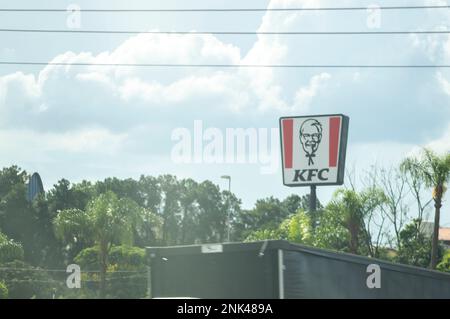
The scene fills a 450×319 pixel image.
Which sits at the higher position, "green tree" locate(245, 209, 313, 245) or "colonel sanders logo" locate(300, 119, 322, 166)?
"colonel sanders logo" locate(300, 119, 322, 166)

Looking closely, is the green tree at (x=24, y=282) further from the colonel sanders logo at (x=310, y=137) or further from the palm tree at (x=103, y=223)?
the colonel sanders logo at (x=310, y=137)

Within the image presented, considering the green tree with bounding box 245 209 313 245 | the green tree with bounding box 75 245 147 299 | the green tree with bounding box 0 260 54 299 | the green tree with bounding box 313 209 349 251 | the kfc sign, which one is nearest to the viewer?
the green tree with bounding box 313 209 349 251

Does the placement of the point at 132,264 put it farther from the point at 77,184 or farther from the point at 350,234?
the point at 77,184

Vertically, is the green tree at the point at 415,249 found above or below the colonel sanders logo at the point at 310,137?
below

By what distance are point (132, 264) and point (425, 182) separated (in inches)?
1151

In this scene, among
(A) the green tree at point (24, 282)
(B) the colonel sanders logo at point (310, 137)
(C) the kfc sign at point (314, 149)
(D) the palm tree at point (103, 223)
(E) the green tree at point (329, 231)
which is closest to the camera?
(E) the green tree at point (329, 231)

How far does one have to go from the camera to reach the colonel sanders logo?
4047cm

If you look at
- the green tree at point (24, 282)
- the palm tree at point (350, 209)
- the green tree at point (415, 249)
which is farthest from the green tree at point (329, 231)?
the green tree at point (24, 282)

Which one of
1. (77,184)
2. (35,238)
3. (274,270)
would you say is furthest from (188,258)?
(77,184)

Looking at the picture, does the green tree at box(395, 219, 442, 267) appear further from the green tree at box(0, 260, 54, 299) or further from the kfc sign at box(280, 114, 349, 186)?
the green tree at box(0, 260, 54, 299)

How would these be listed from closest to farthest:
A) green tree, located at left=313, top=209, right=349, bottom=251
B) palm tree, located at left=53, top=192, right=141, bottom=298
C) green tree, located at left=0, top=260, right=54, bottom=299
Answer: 1. green tree, located at left=313, top=209, right=349, bottom=251
2. palm tree, located at left=53, top=192, right=141, bottom=298
3. green tree, located at left=0, top=260, right=54, bottom=299

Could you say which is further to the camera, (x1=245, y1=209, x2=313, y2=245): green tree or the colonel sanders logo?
the colonel sanders logo

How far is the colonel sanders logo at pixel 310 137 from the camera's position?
4047 centimetres

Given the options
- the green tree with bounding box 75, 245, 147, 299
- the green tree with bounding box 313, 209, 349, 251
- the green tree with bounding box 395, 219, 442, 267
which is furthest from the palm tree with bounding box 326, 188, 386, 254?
the green tree with bounding box 75, 245, 147, 299
